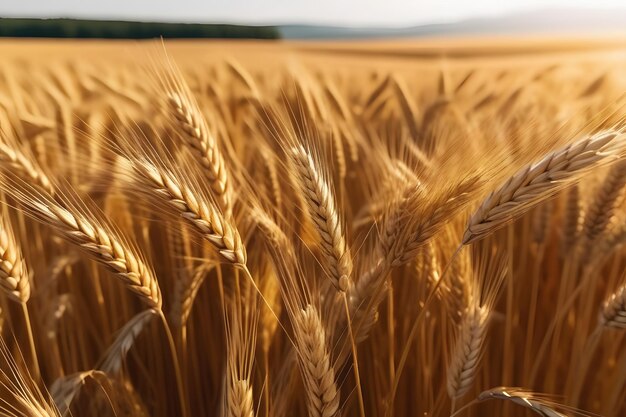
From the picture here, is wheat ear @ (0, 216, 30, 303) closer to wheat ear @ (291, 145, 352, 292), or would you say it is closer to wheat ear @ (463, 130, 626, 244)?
wheat ear @ (291, 145, 352, 292)

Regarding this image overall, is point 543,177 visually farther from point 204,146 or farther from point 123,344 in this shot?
point 123,344

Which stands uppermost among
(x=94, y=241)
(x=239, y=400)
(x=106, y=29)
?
(x=106, y=29)

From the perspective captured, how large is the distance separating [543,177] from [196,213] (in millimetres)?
387

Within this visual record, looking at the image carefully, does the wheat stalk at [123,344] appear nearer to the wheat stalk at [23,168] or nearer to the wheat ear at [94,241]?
the wheat ear at [94,241]

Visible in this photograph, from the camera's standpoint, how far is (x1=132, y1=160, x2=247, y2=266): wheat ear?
614 mm

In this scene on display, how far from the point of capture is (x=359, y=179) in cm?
143

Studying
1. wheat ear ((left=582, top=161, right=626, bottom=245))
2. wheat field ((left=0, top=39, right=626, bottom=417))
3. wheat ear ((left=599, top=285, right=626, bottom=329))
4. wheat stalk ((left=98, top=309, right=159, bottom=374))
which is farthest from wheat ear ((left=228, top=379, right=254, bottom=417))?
wheat ear ((left=582, top=161, right=626, bottom=245))

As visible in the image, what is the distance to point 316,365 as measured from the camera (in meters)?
0.56

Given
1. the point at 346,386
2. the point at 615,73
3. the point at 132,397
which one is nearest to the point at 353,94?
the point at 615,73

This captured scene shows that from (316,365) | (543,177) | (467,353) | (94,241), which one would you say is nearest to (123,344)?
(94,241)

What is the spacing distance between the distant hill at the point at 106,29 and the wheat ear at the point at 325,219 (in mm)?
13589

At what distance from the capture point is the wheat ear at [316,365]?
1.83 feet

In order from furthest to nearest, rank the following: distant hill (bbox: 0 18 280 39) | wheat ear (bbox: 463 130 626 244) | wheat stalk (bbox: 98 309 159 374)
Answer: distant hill (bbox: 0 18 280 39)
wheat stalk (bbox: 98 309 159 374)
wheat ear (bbox: 463 130 626 244)

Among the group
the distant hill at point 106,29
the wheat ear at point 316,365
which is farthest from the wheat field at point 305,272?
the distant hill at point 106,29
